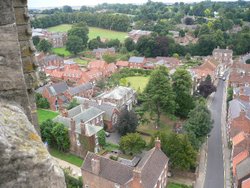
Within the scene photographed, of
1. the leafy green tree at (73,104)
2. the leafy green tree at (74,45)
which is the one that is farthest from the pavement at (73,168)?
the leafy green tree at (74,45)

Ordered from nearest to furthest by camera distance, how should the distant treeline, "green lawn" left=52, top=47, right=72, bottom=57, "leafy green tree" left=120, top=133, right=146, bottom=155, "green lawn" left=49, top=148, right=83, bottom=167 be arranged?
"leafy green tree" left=120, top=133, right=146, bottom=155 → "green lawn" left=49, top=148, right=83, bottom=167 → "green lawn" left=52, top=47, right=72, bottom=57 → the distant treeline

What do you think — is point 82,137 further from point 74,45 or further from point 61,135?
point 74,45

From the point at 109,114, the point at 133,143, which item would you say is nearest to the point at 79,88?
the point at 109,114

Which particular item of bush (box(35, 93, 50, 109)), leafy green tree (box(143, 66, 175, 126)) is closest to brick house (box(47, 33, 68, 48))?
bush (box(35, 93, 50, 109))

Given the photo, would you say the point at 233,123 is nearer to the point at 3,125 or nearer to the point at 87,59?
the point at 3,125

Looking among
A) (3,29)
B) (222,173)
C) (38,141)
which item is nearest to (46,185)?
(38,141)

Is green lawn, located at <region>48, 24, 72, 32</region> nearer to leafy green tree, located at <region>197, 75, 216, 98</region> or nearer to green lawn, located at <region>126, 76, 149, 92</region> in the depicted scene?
green lawn, located at <region>126, 76, 149, 92</region>

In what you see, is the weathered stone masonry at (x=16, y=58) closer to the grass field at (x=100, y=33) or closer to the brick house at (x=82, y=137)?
the brick house at (x=82, y=137)

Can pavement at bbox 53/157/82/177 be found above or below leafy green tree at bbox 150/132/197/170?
below
